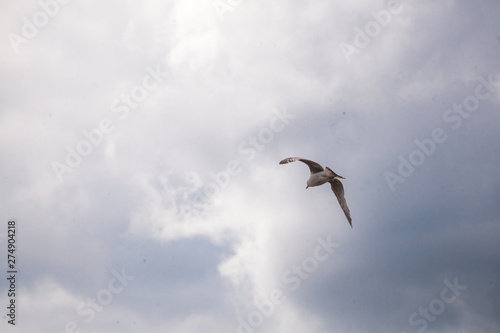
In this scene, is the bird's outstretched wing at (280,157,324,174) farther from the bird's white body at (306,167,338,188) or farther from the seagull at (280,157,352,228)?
the bird's white body at (306,167,338,188)

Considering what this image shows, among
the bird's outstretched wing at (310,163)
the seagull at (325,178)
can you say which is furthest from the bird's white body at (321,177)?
the bird's outstretched wing at (310,163)

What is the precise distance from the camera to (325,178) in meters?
46.8

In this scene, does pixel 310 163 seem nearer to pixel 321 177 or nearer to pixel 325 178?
pixel 321 177

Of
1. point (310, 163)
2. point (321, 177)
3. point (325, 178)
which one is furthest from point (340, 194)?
point (310, 163)

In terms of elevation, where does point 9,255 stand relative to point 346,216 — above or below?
above

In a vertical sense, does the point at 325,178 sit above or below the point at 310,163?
below

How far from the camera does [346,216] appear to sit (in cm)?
4903

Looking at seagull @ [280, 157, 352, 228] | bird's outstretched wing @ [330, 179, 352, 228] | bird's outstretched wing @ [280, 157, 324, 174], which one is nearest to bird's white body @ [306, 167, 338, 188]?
seagull @ [280, 157, 352, 228]

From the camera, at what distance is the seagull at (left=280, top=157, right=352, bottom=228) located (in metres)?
45.2

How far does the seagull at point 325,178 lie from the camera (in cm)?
4517

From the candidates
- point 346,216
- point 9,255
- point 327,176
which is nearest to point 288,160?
point 327,176

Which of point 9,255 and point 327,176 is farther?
point 9,255

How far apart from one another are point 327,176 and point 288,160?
17.6ft

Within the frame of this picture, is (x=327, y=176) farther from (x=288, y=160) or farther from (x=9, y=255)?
(x=9, y=255)
